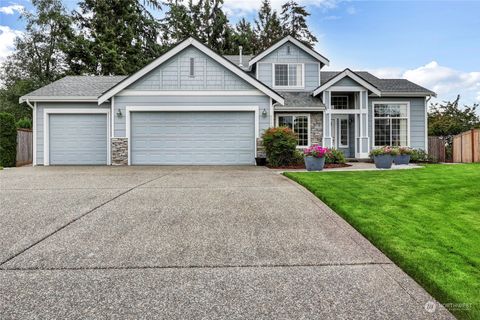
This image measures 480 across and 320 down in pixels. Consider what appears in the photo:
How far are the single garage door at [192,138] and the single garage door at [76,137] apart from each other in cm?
188

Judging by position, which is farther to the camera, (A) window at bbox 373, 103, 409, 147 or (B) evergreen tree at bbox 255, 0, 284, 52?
(B) evergreen tree at bbox 255, 0, 284, 52

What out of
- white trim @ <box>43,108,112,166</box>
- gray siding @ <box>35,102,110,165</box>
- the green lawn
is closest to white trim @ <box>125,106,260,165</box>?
white trim @ <box>43,108,112,166</box>

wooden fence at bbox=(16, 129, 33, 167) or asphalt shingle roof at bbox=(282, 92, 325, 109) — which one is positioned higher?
asphalt shingle roof at bbox=(282, 92, 325, 109)

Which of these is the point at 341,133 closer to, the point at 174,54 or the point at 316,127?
the point at 316,127

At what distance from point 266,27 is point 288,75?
820 inches

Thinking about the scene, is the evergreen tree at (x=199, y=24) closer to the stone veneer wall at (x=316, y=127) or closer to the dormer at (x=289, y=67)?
the dormer at (x=289, y=67)

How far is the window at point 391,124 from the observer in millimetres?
16125

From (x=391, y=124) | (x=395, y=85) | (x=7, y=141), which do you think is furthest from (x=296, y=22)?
(x=7, y=141)

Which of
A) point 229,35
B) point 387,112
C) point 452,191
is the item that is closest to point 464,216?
point 452,191

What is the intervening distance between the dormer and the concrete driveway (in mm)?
11771

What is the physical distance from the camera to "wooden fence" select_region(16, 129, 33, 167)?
1436 centimetres

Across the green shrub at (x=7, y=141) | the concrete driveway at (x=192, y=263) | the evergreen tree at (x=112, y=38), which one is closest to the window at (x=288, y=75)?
the concrete driveway at (x=192, y=263)

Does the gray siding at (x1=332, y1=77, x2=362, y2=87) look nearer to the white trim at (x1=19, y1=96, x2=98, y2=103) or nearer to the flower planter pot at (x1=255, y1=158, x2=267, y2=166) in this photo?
the flower planter pot at (x1=255, y1=158, x2=267, y2=166)

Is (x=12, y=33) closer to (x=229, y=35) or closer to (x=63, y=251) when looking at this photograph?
(x=229, y=35)
